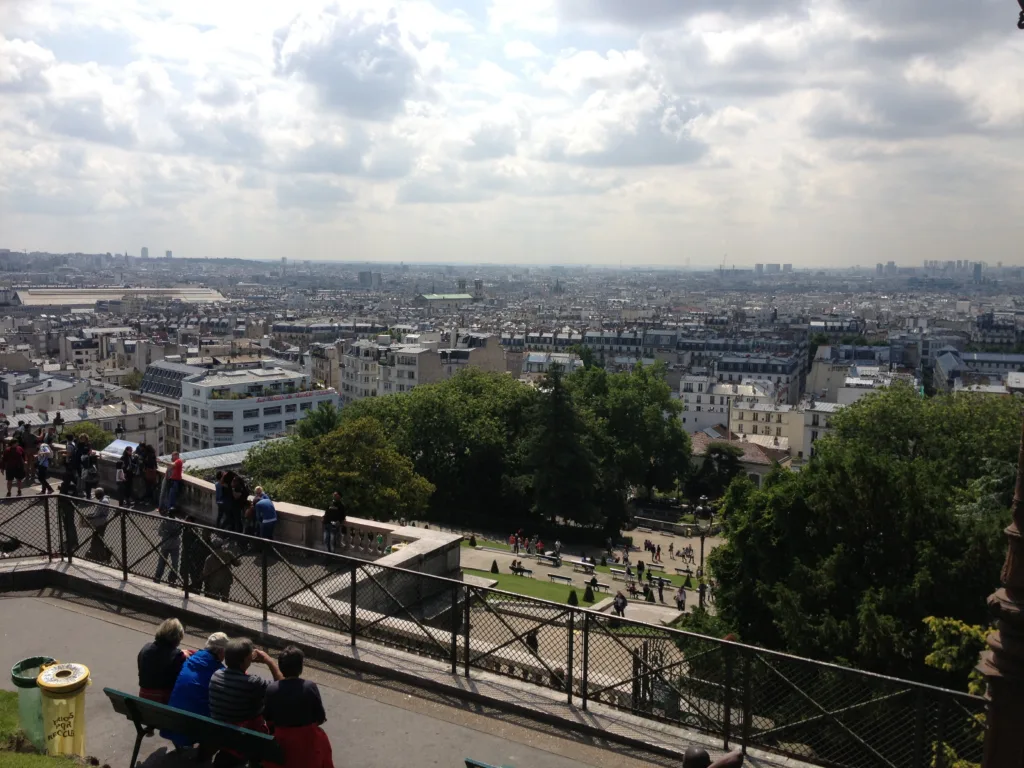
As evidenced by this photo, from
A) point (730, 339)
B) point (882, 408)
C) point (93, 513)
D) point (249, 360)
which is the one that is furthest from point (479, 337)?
point (93, 513)

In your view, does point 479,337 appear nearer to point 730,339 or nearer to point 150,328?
point 730,339

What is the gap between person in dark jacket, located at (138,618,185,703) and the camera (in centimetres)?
712

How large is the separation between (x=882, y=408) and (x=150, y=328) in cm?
15357

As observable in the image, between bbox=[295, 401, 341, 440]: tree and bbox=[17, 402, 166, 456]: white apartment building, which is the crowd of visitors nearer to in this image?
bbox=[295, 401, 341, 440]: tree

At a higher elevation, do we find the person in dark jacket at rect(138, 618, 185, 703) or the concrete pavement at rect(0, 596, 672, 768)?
the person in dark jacket at rect(138, 618, 185, 703)

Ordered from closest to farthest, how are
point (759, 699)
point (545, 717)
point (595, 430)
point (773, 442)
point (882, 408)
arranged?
point (759, 699) → point (545, 717) → point (882, 408) → point (595, 430) → point (773, 442)

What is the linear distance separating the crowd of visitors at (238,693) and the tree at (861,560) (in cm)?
1210

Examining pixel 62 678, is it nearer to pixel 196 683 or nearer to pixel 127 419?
pixel 196 683

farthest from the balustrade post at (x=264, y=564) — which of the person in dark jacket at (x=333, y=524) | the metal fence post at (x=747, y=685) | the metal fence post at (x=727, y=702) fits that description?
the metal fence post at (x=747, y=685)

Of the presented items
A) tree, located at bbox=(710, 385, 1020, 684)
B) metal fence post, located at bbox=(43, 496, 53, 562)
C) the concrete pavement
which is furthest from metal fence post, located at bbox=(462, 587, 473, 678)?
tree, located at bbox=(710, 385, 1020, 684)

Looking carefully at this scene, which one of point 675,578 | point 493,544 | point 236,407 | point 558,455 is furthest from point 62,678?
point 236,407

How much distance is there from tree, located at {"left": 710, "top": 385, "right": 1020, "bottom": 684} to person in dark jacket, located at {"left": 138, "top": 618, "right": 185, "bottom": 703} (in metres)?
12.4

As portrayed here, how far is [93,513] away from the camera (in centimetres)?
1149

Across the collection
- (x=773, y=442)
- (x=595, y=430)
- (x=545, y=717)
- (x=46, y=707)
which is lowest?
(x=773, y=442)
